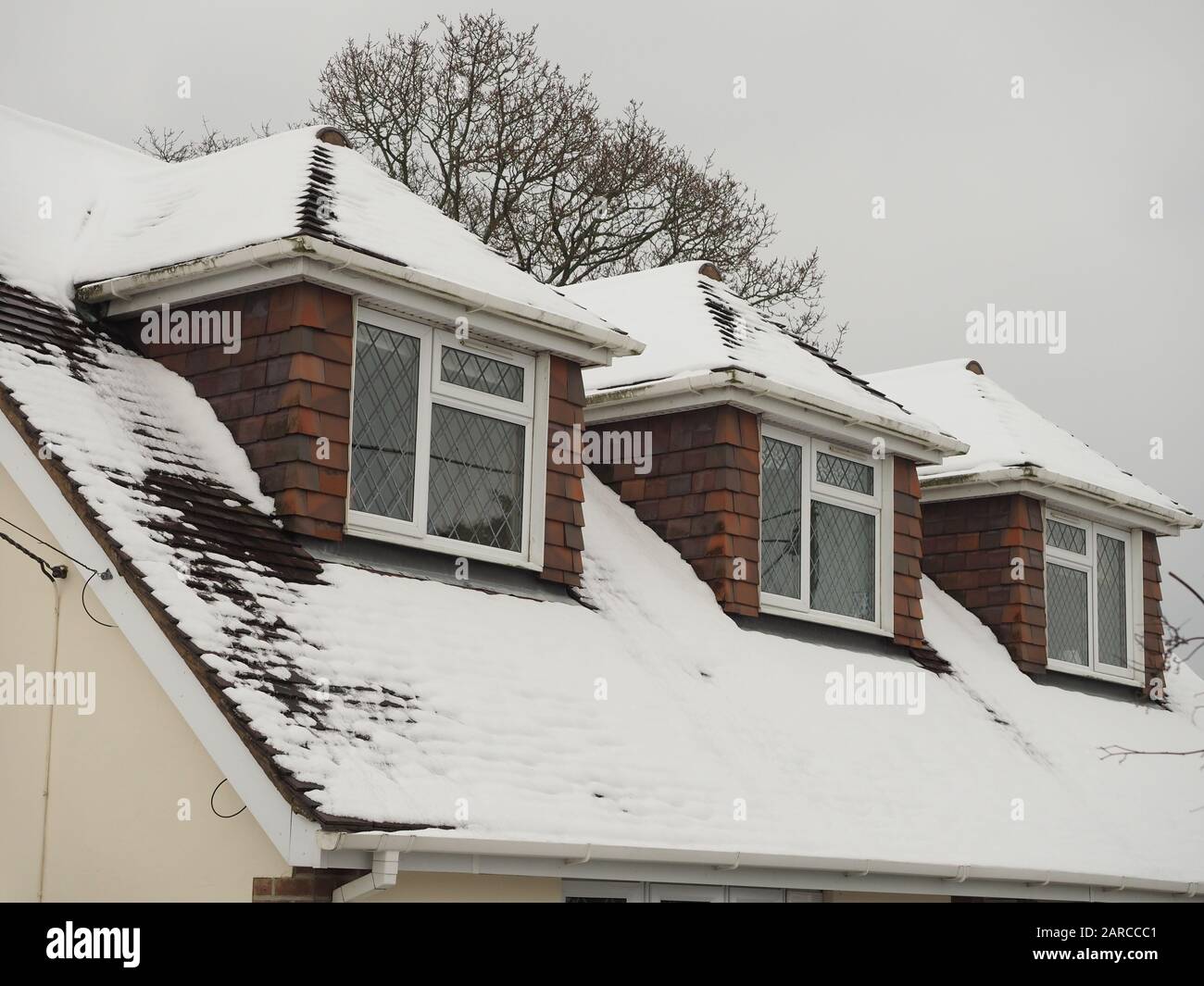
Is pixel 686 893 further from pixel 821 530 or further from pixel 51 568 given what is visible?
pixel 821 530

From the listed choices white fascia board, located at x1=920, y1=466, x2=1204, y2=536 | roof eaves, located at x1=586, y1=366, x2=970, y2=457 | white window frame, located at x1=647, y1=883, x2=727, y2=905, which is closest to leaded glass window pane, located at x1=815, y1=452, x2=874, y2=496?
roof eaves, located at x1=586, y1=366, x2=970, y2=457

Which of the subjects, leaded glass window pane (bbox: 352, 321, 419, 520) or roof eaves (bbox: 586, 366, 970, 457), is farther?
roof eaves (bbox: 586, 366, 970, 457)

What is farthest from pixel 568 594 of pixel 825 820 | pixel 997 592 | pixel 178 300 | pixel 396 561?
pixel 997 592

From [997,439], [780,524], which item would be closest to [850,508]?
[780,524]

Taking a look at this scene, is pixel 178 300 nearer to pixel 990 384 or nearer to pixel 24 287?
pixel 24 287

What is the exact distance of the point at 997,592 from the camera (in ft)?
51.1

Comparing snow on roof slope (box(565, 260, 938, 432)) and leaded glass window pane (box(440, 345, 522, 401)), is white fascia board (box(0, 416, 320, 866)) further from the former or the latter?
snow on roof slope (box(565, 260, 938, 432))

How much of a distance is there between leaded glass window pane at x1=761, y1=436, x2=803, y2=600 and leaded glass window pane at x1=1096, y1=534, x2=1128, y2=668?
4.90 metres

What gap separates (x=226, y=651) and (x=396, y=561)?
228 centimetres

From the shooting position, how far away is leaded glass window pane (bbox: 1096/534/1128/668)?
54.2ft

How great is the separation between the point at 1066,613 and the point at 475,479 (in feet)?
25.7
